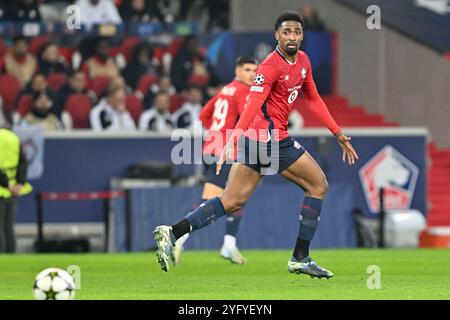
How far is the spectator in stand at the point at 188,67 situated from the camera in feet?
78.2

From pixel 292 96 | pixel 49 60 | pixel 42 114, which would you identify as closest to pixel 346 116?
pixel 49 60

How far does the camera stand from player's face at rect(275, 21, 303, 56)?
39.3ft

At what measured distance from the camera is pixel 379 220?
2203 centimetres

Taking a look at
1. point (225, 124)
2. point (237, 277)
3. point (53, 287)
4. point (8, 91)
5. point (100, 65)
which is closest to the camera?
point (53, 287)

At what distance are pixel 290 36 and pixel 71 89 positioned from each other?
10.8m

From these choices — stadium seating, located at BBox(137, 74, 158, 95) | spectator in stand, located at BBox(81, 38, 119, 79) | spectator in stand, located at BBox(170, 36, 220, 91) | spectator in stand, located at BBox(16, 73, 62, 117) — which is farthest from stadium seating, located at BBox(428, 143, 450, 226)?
spectator in stand, located at BBox(16, 73, 62, 117)

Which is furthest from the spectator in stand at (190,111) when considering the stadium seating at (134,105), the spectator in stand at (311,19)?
the spectator in stand at (311,19)

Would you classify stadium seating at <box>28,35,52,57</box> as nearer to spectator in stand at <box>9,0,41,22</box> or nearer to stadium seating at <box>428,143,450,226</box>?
spectator in stand at <box>9,0,41,22</box>

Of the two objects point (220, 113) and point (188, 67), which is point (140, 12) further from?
point (220, 113)

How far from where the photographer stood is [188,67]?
78.7ft

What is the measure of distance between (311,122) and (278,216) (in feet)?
14.3

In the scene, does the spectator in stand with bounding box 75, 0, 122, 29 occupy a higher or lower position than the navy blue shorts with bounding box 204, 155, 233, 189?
higher

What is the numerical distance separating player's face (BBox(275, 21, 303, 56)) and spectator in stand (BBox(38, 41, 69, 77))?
1160 centimetres

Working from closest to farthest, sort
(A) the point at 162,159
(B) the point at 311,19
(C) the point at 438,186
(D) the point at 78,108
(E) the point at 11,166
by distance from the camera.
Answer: (E) the point at 11,166, (A) the point at 162,159, (D) the point at 78,108, (C) the point at 438,186, (B) the point at 311,19
